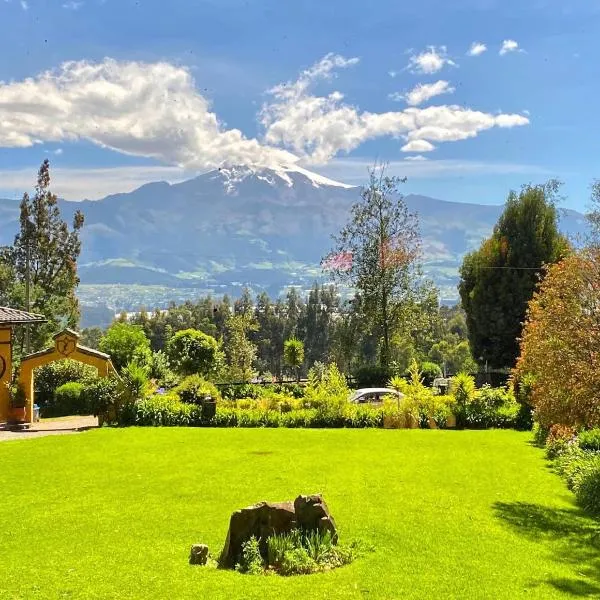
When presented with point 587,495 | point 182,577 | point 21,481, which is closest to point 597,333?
point 587,495

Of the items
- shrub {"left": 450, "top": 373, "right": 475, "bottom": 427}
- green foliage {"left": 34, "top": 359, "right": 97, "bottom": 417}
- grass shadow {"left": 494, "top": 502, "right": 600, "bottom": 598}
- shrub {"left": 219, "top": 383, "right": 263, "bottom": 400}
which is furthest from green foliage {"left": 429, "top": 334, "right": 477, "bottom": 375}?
grass shadow {"left": 494, "top": 502, "right": 600, "bottom": 598}

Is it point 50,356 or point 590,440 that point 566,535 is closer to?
point 590,440

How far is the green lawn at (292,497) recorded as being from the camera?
21.5 feet

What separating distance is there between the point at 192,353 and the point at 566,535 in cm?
2377

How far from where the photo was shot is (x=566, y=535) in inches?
347

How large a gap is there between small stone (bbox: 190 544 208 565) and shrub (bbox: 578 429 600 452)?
1040 centimetres

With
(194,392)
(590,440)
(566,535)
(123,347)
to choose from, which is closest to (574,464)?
(590,440)

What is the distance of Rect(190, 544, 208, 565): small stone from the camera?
7129mm

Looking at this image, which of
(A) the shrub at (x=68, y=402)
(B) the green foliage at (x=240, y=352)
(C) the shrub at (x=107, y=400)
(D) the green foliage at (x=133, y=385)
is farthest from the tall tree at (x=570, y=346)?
(B) the green foliage at (x=240, y=352)

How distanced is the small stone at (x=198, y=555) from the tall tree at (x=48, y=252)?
3728 centimetres

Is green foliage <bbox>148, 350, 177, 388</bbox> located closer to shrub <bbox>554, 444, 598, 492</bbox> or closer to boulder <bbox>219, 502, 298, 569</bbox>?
shrub <bbox>554, 444, 598, 492</bbox>

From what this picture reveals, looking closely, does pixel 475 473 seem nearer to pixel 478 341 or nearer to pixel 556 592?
pixel 556 592

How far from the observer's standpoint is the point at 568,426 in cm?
1079

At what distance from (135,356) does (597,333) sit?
26491 mm
